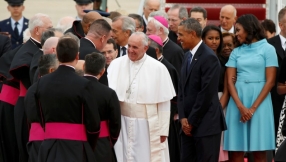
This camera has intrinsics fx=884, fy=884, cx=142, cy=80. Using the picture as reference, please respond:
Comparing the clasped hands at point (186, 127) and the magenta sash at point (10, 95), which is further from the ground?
the magenta sash at point (10, 95)

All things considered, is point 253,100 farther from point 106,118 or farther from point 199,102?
point 106,118

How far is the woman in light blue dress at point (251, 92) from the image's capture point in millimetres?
10109

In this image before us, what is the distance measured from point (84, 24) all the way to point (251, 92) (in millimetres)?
2204

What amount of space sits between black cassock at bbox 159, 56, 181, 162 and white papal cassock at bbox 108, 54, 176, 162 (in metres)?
0.83

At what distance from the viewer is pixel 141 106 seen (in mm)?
9547

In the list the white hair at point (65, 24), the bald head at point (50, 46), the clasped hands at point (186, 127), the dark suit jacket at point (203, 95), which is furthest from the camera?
the white hair at point (65, 24)

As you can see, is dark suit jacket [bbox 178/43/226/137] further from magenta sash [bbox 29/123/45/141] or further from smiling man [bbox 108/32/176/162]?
magenta sash [bbox 29/123/45/141]

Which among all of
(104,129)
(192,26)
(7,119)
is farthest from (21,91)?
(192,26)

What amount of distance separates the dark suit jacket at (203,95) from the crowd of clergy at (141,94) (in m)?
0.01

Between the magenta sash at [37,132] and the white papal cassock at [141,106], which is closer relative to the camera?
the magenta sash at [37,132]

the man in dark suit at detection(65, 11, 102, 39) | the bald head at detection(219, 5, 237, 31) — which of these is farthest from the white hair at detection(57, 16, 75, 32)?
the bald head at detection(219, 5, 237, 31)

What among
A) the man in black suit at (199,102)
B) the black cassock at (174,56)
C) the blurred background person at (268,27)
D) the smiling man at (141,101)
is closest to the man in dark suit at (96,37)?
the smiling man at (141,101)

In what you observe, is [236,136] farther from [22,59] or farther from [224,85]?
[22,59]

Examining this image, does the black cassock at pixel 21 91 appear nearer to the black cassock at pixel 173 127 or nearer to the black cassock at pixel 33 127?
the black cassock at pixel 33 127
